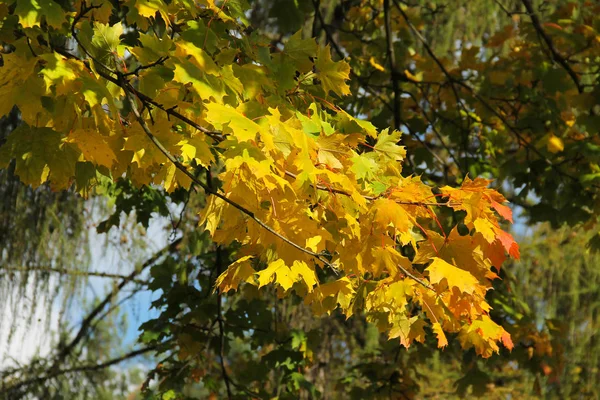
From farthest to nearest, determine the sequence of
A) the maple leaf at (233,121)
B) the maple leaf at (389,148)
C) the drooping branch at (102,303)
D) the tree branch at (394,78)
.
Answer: the drooping branch at (102,303)
the tree branch at (394,78)
the maple leaf at (389,148)
the maple leaf at (233,121)

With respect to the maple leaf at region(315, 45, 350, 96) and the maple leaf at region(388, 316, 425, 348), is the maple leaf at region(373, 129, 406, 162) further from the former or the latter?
the maple leaf at region(388, 316, 425, 348)

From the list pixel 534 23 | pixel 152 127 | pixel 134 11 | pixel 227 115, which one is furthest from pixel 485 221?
pixel 534 23

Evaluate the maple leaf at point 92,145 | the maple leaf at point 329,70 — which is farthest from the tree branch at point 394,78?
the maple leaf at point 92,145

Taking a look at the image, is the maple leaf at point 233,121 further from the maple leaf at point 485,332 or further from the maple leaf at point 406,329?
the maple leaf at point 485,332

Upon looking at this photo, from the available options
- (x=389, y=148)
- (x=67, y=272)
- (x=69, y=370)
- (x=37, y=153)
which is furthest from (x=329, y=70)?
(x=69, y=370)

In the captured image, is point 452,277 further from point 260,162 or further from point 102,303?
point 102,303

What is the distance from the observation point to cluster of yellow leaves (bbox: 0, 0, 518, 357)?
1567 millimetres

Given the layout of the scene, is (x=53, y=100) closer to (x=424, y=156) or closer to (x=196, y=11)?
(x=196, y=11)

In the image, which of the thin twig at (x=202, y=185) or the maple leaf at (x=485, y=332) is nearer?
the thin twig at (x=202, y=185)

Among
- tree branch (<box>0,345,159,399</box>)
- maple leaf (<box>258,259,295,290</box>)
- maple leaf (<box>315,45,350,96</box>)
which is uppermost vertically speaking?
tree branch (<box>0,345,159,399</box>)

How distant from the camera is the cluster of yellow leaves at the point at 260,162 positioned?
1.57 m

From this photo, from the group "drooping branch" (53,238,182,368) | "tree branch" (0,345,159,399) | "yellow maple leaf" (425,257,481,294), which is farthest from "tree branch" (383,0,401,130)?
"yellow maple leaf" (425,257,481,294)

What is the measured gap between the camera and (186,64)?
5.42 feet

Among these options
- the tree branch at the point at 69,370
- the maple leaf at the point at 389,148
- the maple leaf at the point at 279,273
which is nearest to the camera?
the maple leaf at the point at 279,273
